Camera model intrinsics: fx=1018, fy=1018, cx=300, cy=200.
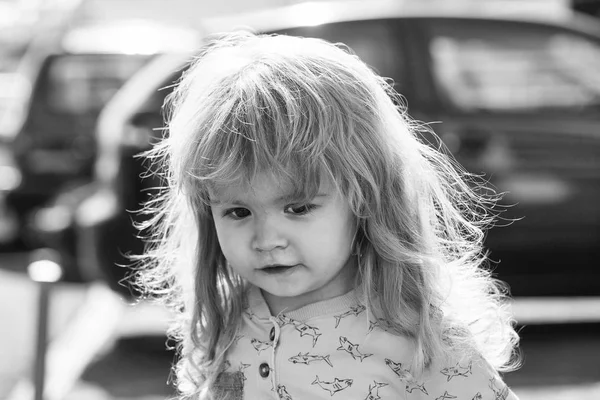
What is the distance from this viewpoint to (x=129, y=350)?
536 cm

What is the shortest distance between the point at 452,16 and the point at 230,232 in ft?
10.8

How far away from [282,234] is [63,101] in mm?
5685

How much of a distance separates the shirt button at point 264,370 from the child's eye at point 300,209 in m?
0.34

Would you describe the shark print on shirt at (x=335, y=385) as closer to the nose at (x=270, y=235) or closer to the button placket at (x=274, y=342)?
the button placket at (x=274, y=342)

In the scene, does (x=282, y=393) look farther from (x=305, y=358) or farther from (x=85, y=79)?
(x=85, y=79)

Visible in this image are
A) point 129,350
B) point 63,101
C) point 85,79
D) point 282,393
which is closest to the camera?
point 282,393

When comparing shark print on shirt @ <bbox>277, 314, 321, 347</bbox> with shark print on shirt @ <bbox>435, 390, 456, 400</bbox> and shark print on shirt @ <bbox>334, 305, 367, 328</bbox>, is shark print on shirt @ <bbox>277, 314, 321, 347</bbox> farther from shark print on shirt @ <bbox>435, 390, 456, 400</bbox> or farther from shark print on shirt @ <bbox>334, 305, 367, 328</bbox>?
shark print on shirt @ <bbox>435, 390, 456, 400</bbox>

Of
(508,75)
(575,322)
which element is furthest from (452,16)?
(575,322)

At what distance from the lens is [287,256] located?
6.72 ft

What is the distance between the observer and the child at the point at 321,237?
203 cm

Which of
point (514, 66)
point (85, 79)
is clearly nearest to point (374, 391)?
point (514, 66)

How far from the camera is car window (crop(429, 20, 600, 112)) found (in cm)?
505

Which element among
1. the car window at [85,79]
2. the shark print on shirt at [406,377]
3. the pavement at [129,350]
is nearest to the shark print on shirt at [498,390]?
the shark print on shirt at [406,377]

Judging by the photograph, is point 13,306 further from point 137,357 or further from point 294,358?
point 294,358
